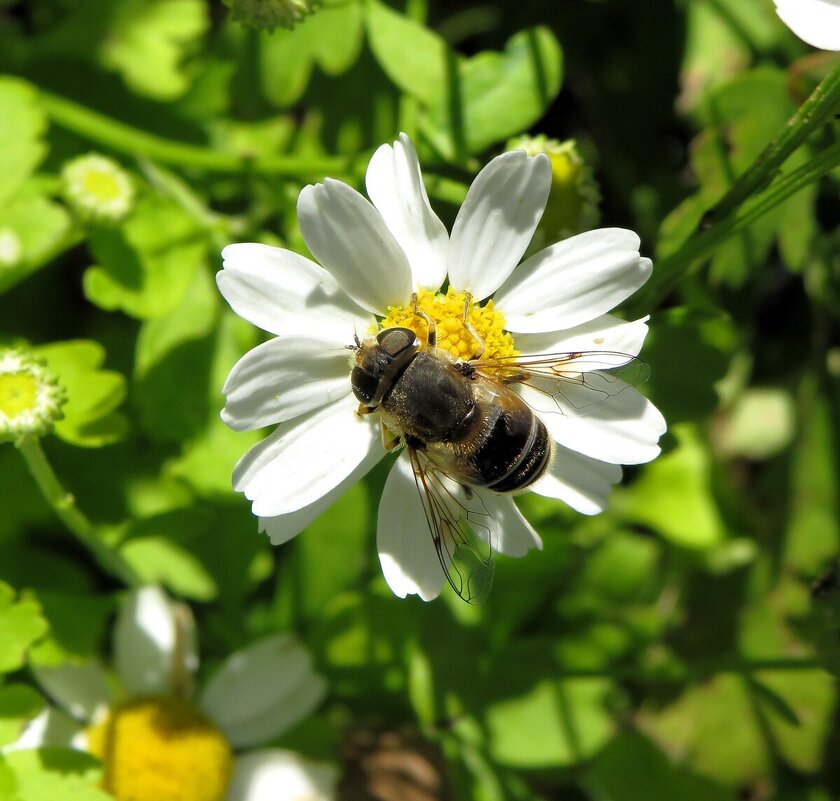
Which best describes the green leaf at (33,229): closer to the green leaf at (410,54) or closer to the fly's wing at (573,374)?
the green leaf at (410,54)

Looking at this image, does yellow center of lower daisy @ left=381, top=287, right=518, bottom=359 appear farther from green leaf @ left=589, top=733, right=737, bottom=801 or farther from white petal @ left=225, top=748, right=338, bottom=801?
green leaf @ left=589, top=733, right=737, bottom=801

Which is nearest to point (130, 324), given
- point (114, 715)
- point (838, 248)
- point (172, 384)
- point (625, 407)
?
point (172, 384)

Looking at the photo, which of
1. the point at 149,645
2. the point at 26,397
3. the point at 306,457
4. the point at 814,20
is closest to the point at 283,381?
the point at 306,457

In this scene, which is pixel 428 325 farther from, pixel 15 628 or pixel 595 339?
pixel 15 628

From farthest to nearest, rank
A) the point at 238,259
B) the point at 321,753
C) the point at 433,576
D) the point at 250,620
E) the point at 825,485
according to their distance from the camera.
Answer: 1. the point at 825,485
2. the point at 250,620
3. the point at 321,753
4. the point at 433,576
5. the point at 238,259

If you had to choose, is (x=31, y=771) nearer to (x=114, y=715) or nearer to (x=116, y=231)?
(x=114, y=715)

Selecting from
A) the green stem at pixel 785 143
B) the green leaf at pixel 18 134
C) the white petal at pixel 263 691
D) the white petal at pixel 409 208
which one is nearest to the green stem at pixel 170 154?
the green leaf at pixel 18 134
